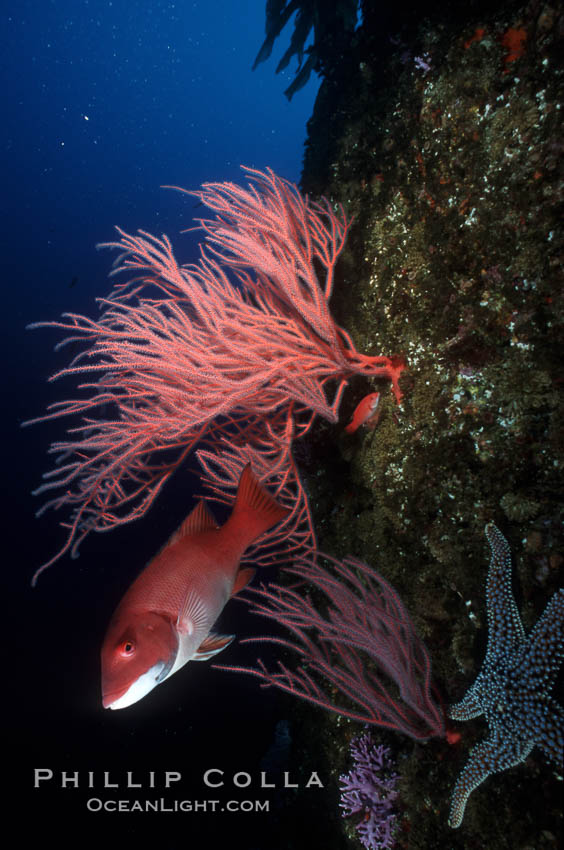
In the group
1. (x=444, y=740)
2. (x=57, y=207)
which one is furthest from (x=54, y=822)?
(x=57, y=207)

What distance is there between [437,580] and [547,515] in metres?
0.75

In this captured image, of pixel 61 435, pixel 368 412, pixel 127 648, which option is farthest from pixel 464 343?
pixel 61 435

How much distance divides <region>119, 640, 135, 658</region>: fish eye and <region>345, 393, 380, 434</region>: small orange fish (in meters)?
1.82

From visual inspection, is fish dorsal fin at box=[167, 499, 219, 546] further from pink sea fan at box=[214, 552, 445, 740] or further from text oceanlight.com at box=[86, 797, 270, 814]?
text oceanlight.com at box=[86, 797, 270, 814]

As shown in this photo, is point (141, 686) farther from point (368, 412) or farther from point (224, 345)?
point (368, 412)

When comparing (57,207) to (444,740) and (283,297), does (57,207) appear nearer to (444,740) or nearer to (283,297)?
(283,297)

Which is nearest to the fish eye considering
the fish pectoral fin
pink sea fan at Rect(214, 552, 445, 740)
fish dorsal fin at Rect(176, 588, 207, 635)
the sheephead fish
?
the sheephead fish

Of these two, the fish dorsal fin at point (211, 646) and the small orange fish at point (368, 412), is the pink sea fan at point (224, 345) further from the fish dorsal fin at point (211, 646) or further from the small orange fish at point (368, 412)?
the fish dorsal fin at point (211, 646)

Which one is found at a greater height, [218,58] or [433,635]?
[218,58]

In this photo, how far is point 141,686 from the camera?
Answer: 1.81 m

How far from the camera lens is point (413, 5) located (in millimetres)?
2641

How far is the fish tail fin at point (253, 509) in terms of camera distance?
7.97 ft

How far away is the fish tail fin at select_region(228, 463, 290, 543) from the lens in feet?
7.97

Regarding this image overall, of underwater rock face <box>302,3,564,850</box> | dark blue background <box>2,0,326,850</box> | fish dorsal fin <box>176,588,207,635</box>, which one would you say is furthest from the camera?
dark blue background <box>2,0,326,850</box>
